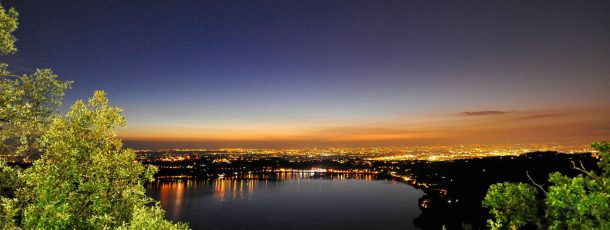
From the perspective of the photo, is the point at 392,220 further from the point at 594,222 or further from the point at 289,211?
the point at 594,222

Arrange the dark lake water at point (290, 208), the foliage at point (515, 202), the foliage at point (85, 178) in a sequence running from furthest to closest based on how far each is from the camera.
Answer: the dark lake water at point (290, 208) < the foliage at point (515, 202) < the foliage at point (85, 178)

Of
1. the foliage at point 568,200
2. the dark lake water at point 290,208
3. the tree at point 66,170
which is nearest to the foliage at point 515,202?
the foliage at point 568,200

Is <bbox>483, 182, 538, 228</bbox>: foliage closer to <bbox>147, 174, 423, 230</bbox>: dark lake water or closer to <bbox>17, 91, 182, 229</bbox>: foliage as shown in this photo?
<bbox>17, 91, 182, 229</bbox>: foliage

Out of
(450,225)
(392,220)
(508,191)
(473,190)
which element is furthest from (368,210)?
(508,191)

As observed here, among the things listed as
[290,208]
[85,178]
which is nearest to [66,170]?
[85,178]

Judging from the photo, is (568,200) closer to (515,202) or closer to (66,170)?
(515,202)

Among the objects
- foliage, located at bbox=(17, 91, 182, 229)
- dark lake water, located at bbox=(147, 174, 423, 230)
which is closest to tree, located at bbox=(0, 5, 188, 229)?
foliage, located at bbox=(17, 91, 182, 229)

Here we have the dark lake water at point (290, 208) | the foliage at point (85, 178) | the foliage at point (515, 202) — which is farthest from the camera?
the dark lake water at point (290, 208)

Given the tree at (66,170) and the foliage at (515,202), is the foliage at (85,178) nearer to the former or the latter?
the tree at (66,170)
